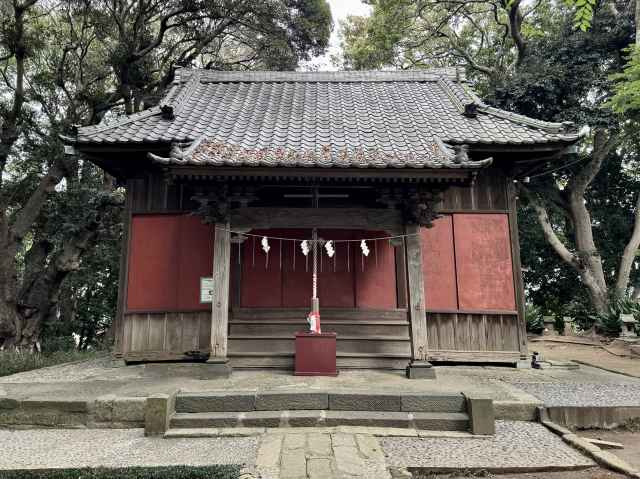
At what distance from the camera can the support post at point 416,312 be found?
641 cm

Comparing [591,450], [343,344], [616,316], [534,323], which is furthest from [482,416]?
[534,323]

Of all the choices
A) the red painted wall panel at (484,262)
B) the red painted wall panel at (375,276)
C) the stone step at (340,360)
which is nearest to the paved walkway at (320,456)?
the stone step at (340,360)

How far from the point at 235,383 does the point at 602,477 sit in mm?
4588

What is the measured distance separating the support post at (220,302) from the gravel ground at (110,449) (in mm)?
1728

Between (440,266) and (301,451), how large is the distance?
493 cm

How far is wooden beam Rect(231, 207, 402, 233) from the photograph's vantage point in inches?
266

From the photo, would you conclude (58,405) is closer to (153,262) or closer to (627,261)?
(153,262)

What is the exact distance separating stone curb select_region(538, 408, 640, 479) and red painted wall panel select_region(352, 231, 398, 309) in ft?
11.7

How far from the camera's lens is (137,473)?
Answer: 368cm

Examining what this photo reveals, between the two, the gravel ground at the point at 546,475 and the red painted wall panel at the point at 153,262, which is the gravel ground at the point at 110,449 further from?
the red painted wall panel at the point at 153,262

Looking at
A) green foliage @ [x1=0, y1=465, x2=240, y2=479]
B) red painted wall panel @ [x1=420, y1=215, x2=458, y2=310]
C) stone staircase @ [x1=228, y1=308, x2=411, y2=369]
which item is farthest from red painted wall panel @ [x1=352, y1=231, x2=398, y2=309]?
green foliage @ [x1=0, y1=465, x2=240, y2=479]

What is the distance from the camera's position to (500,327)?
25.6ft

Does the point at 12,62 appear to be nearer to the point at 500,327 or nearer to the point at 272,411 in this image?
the point at 272,411

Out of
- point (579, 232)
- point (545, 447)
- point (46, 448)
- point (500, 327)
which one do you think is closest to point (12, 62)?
point (46, 448)
